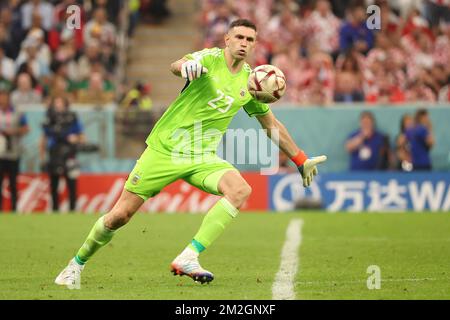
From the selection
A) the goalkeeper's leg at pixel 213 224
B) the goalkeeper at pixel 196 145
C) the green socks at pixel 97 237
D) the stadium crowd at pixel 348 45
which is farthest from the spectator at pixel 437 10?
the green socks at pixel 97 237

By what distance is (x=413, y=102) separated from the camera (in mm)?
21188

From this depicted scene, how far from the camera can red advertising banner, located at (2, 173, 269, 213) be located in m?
20.1

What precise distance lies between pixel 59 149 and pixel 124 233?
14.9 ft

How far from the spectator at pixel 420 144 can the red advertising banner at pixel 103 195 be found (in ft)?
9.03

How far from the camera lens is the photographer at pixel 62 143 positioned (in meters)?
19.7

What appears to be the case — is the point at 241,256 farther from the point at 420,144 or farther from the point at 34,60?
the point at 34,60

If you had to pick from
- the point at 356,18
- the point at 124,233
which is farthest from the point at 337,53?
the point at 124,233

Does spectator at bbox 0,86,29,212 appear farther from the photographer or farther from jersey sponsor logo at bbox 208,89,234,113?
jersey sponsor logo at bbox 208,89,234,113

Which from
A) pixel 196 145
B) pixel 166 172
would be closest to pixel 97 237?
pixel 166 172

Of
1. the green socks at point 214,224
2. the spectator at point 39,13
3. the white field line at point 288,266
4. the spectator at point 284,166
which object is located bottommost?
the white field line at point 288,266

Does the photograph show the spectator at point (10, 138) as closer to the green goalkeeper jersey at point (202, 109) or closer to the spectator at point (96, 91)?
the spectator at point (96, 91)

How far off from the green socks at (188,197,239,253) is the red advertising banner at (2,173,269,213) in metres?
10.9

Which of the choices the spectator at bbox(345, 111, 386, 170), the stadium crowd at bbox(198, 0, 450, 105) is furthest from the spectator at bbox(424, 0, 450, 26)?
the spectator at bbox(345, 111, 386, 170)

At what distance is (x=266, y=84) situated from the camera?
31.0ft
